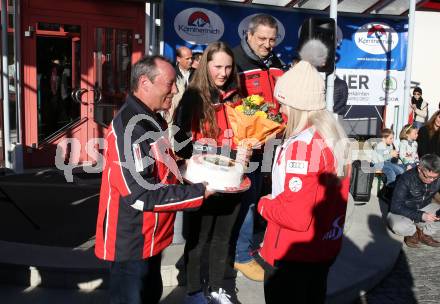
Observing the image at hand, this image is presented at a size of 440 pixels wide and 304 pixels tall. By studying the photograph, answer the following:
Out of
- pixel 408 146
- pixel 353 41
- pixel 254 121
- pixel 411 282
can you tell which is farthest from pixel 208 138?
pixel 353 41

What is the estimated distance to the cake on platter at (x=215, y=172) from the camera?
3.05 meters

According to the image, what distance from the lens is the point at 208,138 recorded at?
12.3ft

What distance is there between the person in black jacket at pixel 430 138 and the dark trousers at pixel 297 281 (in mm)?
6027

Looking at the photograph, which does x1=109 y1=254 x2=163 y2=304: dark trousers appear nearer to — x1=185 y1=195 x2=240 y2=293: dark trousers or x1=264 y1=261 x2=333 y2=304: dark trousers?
x1=264 y1=261 x2=333 y2=304: dark trousers

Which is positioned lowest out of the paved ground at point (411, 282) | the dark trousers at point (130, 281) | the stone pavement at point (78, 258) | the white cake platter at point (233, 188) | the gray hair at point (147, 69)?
the paved ground at point (411, 282)

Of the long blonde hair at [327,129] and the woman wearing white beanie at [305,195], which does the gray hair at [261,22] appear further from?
the long blonde hair at [327,129]

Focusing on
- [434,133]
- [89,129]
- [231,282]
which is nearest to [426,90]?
[434,133]

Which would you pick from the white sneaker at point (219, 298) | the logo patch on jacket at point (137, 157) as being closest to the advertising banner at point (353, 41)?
the white sneaker at point (219, 298)

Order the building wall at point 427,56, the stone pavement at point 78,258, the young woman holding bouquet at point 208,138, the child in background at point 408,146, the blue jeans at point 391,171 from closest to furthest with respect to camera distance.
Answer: the young woman holding bouquet at point 208,138
the stone pavement at point 78,258
the blue jeans at point 391,171
the child in background at point 408,146
the building wall at point 427,56

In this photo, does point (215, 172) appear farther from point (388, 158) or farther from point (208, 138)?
point (388, 158)

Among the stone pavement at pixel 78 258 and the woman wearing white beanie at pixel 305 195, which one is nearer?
the woman wearing white beanie at pixel 305 195

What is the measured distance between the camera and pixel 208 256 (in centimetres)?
399

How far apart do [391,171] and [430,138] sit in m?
0.88

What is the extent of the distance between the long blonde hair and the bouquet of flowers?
0.66 meters
